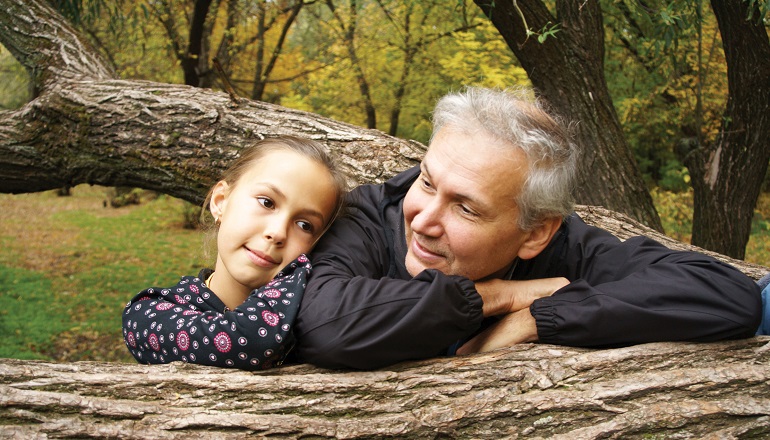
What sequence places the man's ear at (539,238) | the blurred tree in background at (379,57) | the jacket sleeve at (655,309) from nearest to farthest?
the jacket sleeve at (655,309) < the man's ear at (539,238) < the blurred tree in background at (379,57)

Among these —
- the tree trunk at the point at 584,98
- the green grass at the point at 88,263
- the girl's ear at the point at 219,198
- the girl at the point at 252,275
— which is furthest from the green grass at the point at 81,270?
the tree trunk at the point at 584,98

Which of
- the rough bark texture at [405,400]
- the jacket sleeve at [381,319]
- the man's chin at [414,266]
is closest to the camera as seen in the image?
the rough bark texture at [405,400]

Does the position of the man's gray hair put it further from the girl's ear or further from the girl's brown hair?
the girl's ear

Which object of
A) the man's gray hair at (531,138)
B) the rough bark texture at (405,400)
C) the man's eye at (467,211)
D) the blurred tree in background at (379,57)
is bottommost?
the rough bark texture at (405,400)

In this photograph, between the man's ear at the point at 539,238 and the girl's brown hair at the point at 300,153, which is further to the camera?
the girl's brown hair at the point at 300,153

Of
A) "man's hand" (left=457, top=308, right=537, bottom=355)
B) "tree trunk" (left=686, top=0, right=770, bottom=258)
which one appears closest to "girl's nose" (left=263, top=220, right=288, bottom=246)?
"man's hand" (left=457, top=308, right=537, bottom=355)

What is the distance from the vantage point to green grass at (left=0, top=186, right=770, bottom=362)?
7.18 meters

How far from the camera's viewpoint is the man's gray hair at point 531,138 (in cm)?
214

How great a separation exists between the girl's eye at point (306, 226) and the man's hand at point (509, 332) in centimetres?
74

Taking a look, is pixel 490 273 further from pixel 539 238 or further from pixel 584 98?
pixel 584 98

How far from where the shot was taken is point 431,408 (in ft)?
5.62

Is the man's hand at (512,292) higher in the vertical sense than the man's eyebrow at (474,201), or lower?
lower

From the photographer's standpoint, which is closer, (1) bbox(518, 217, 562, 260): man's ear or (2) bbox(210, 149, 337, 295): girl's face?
(2) bbox(210, 149, 337, 295): girl's face

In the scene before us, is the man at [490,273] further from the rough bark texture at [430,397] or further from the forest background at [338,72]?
the forest background at [338,72]
